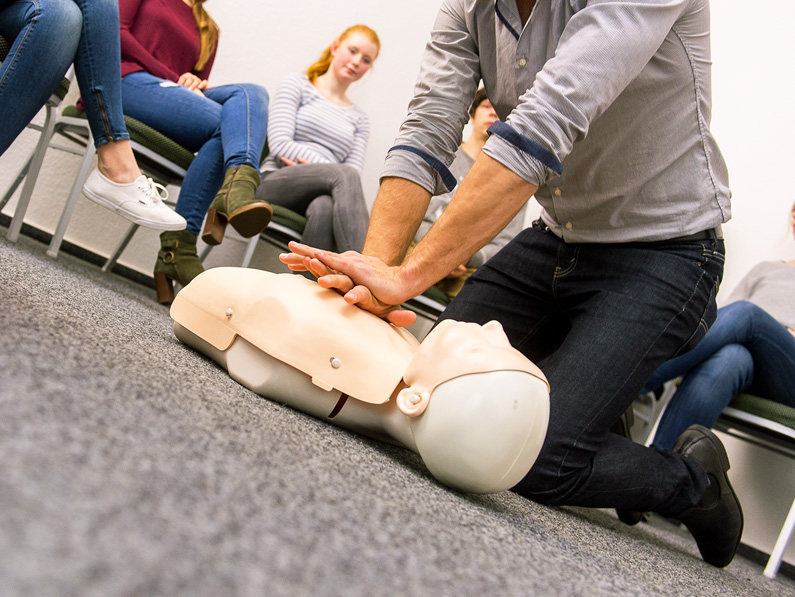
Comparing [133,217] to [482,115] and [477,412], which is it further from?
[482,115]

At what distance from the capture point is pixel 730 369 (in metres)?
1.48

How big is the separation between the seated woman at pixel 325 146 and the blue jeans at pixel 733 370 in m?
0.96

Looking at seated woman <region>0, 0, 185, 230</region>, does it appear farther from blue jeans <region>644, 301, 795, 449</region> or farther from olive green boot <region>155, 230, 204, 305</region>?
blue jeans <region>644, 301, 795, 449</region>

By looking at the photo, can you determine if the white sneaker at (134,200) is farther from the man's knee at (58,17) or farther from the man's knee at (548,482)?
the man's knee at (548,482)

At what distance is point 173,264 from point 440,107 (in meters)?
0.85

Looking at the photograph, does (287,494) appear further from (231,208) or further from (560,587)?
(231,208)

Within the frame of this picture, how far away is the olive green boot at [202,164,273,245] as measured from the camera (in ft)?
4.28

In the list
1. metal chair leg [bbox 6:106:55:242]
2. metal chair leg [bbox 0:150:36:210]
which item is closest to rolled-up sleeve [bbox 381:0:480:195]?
metal chair leg [bbox 6:106:55:242]

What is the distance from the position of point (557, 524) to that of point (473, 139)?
1.80 m

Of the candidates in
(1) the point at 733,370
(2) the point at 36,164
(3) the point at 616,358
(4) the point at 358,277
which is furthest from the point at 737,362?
(2) the point at 36,164

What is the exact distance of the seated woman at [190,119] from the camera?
4.58 ft

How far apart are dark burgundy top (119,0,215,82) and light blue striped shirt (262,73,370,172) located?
0.33m

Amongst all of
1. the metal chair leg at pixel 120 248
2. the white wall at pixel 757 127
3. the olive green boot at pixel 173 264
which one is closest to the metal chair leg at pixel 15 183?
the metal chair leg at pixel 120 248

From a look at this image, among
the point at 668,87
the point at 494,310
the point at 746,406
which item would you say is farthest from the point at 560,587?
the point at 746,406
